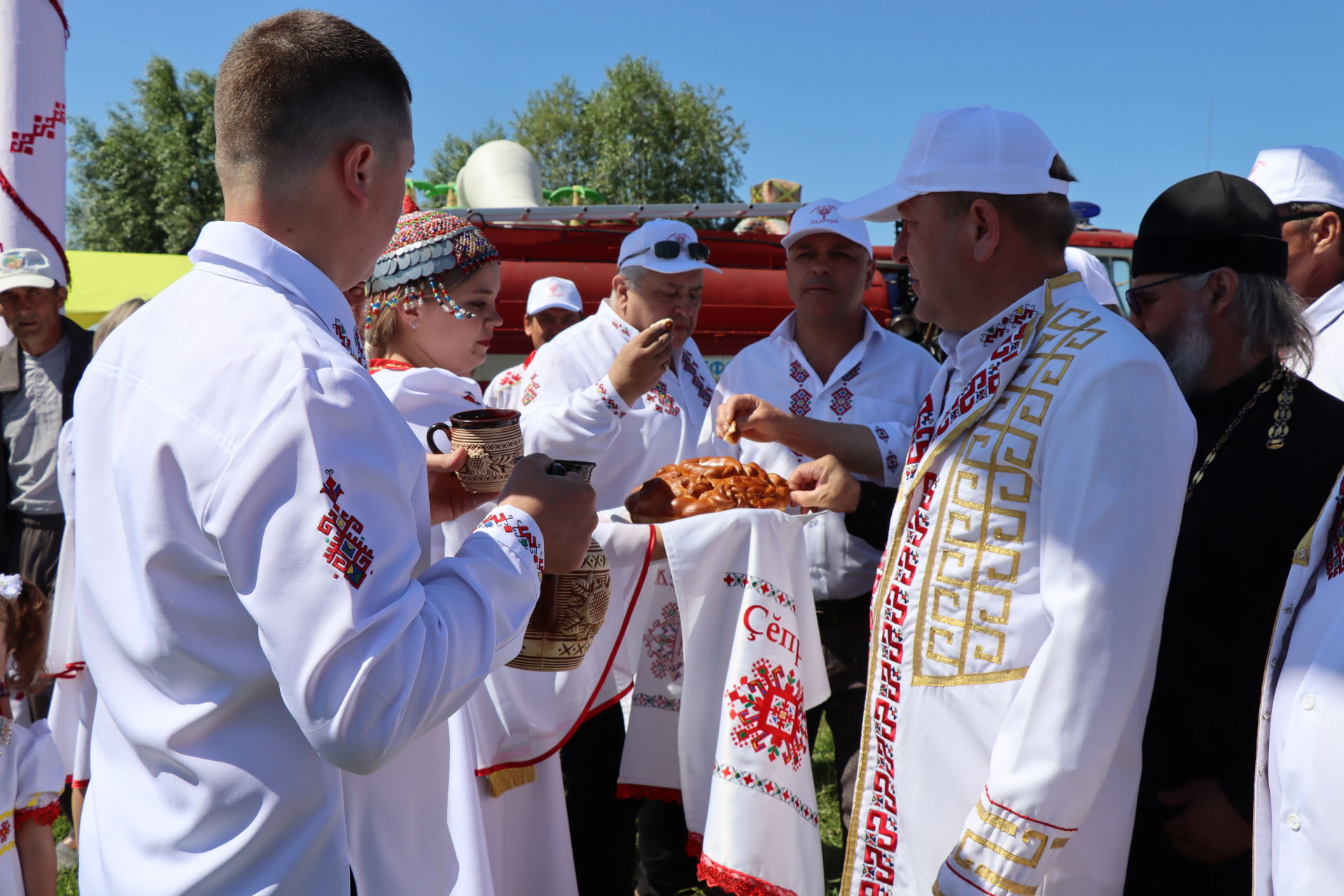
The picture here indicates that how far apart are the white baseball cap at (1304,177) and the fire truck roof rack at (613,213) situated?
767cm

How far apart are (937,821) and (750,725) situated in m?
0.78

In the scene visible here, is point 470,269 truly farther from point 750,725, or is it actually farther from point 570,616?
point 750,725

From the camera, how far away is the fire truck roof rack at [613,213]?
11.1 m

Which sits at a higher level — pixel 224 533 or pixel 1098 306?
pixel 1098 306

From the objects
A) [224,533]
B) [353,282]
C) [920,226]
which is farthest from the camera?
[920,226]

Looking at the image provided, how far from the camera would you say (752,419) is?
3.01m

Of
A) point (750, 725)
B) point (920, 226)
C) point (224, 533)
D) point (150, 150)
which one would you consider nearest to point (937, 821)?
point (750, 725)

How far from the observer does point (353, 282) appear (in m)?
1.50

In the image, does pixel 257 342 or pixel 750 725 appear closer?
pixel 257 342

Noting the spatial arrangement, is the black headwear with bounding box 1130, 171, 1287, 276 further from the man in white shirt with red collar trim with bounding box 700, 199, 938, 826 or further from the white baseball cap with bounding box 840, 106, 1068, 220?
the man in white shirt with red collar trim with bounding box 700, 199, 938, 826

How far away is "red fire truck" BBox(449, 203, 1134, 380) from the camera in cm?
1064

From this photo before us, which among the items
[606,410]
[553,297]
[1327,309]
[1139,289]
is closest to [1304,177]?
[1327,309]

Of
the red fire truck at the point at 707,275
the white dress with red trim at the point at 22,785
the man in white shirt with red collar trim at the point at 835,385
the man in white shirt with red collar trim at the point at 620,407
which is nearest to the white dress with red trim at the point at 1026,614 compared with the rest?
the man in white shirt with red collar trim at the point at 835,385

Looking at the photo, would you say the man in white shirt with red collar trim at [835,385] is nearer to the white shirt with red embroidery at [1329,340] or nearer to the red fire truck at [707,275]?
the white shirt with red embroidery at [1329,340]
